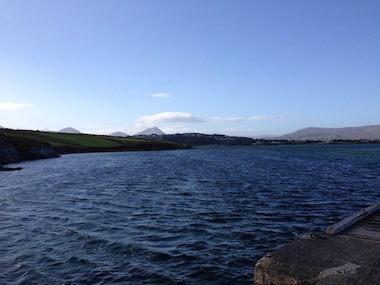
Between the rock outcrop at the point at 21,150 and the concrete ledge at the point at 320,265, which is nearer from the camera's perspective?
the concrete ledge at the point at 320,265

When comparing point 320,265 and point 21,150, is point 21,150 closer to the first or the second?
point 21,150

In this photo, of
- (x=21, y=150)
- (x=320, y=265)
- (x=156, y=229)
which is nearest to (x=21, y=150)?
(x=21, y=150)

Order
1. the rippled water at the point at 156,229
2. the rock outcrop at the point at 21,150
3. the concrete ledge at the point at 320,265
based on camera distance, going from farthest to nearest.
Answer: the rock outcrop at the point at 21,150
the rippled water at the point at 156,229
the concrete ledge at the point at 320,265

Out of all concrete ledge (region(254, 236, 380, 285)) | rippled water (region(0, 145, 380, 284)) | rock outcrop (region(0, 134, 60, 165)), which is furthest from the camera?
rock outcrop (region(0, 134, 60, 165))

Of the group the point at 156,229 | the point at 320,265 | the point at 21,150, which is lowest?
the point at 156,229

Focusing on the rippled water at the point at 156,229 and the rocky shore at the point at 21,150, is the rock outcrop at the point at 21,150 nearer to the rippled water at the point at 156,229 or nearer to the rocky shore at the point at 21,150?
the rocky shore at the point at 21,150

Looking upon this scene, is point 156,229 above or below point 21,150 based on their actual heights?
below

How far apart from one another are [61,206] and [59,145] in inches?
6163

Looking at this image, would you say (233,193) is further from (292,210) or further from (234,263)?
(234,263)

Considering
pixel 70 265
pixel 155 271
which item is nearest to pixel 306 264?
pixel 155 271

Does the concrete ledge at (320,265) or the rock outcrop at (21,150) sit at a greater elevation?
the rock outcrop at (21,150)

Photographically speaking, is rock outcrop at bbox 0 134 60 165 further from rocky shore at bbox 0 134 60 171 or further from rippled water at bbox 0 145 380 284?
rippled water at bbox 0 145 380 284

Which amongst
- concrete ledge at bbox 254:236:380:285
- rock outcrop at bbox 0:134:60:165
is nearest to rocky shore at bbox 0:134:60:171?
rock outcrop at bbox 0:134:60:165

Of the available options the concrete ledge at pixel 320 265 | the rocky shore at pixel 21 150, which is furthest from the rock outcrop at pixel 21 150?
the concrete ledge at pixel 320 265
